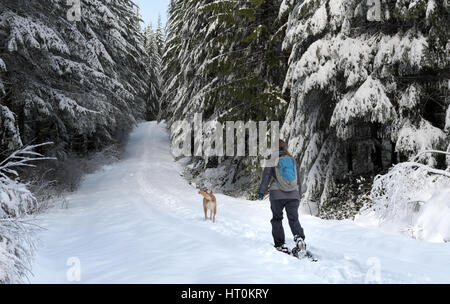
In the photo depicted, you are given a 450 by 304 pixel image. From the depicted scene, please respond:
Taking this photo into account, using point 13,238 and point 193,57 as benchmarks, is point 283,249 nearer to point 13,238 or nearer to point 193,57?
point 13,238

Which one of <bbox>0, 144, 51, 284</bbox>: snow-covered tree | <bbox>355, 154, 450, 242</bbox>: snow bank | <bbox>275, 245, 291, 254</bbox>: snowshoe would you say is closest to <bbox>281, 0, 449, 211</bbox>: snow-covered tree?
<bbox>355, 154, 450, 242</bbox>: snow bank

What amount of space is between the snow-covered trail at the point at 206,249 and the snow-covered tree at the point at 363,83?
2.31 meters

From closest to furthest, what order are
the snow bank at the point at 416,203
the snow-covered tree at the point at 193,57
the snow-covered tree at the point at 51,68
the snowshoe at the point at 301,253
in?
the snowshoe at the point at 301,253
the snow bank at the point at 416,203
the snow-covered tree at the point at 51,68
the snow-covered tree at the point at 193,57

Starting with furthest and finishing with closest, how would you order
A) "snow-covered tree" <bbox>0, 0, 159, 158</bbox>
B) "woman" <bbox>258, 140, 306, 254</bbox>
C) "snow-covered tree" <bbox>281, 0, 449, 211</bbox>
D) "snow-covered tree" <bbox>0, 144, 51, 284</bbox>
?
"snow-covered tree" <bbox>0, 0, 159, 158</bbox>, "snow-covered tree" <bbox>281, 0, 449, 211</bbox>, "woman" <bbox>258, 140, 306, 254</bbox>, "snow-covered tree" <bbox>0, 144, 51, 284</bbox>

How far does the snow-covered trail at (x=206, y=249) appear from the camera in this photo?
402cm

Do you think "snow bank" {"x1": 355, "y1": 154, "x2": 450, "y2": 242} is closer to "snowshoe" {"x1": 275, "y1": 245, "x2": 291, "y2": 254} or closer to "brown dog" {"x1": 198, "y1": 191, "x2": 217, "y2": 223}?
"snowshoe" {"x1": 275, "y1": 245, "x2": 291, "y2": 254}

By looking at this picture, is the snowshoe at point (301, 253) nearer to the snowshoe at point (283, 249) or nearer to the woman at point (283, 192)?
the snowshoe at point (283, 249)

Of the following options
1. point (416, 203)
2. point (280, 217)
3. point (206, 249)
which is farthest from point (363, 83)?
point (206, 249)

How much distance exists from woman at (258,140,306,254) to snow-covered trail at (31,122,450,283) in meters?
0.38

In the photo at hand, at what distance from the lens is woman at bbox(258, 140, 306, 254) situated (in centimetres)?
527

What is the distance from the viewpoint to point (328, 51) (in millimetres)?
8516

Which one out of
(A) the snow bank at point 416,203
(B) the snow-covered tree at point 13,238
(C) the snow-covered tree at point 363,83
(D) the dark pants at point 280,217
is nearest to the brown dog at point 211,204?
(D) the dark pants at point 280,217
